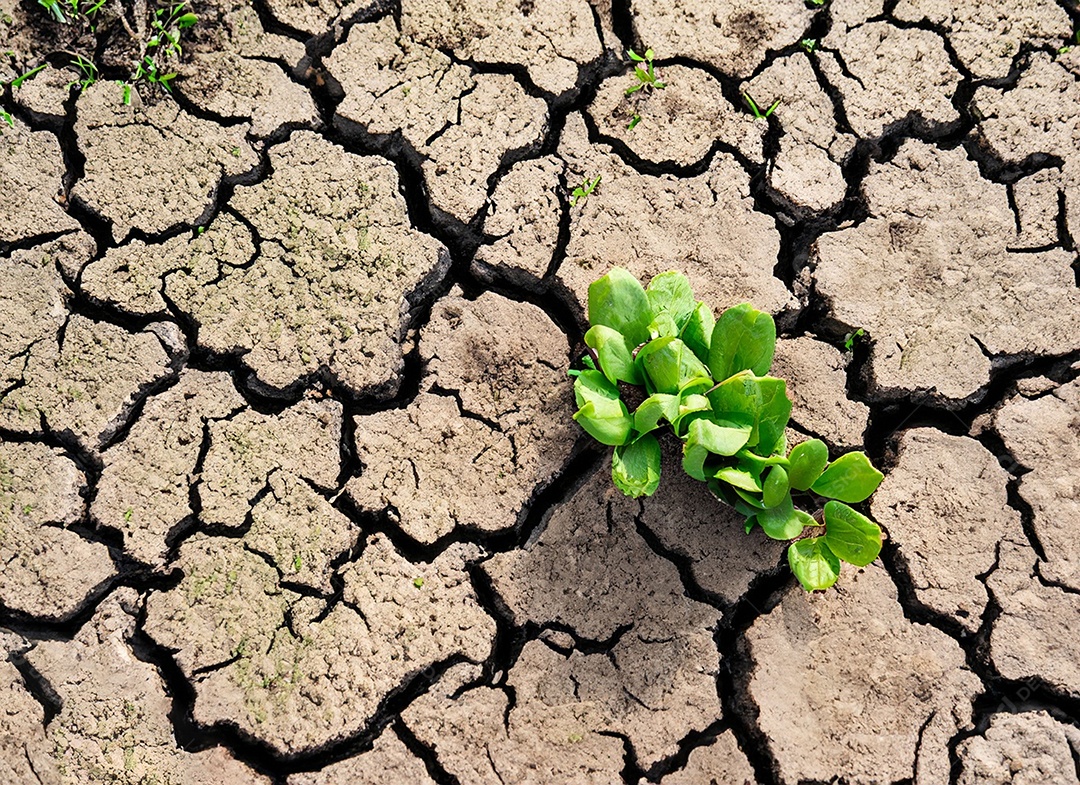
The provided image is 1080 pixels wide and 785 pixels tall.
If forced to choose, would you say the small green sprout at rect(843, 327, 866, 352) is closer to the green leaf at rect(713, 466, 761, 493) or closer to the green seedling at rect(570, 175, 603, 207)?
the green leaf at rect(713, 466, 761, 493)

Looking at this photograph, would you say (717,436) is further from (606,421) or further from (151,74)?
(151,74)

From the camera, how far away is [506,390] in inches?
98.7

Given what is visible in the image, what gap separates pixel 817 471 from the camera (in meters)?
2.28

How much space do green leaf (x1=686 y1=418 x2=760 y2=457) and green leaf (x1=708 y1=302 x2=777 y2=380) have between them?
0.57ft

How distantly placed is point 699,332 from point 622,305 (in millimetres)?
216

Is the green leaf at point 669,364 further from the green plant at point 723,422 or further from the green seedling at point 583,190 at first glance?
the green seedling at point 583,190

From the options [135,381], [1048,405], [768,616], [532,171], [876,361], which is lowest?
[135,381]

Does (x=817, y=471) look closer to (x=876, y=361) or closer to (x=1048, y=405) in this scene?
(x=876, y=361)

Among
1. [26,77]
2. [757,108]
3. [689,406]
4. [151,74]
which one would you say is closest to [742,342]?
[689,406]

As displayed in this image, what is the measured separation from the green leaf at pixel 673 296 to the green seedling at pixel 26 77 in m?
1.88

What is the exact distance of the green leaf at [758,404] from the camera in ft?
7.30

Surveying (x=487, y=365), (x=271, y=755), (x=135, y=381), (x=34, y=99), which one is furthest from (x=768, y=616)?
(x=34, y=99)

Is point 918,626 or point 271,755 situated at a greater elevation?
point 918,626

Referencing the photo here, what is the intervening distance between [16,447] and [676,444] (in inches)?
66.8
